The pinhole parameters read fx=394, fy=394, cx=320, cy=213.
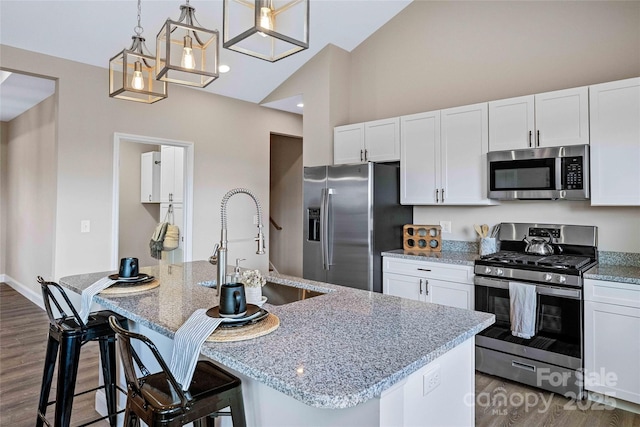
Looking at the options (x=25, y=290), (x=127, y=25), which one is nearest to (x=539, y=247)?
(x=127, y=25)

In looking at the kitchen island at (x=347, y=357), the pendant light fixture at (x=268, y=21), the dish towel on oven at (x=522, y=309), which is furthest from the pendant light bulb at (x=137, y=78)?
the dish towel on oven at (x=522, y=309)

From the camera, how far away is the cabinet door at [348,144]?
4.20 meters

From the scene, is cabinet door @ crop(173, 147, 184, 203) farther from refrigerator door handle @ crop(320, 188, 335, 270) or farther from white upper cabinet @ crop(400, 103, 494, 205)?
white upper cabinet @ crop(400, 103, 494, 205)

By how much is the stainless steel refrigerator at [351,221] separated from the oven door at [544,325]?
0.97m

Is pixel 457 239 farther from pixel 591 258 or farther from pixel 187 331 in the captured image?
pixel 187 331

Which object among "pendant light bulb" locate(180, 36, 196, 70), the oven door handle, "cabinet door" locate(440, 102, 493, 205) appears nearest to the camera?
"pendant light bulb" locate(180, 36, 196, 70)

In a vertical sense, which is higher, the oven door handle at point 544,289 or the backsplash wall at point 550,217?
the backsplash wall at point 550,217

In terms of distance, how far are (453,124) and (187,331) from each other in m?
2.98

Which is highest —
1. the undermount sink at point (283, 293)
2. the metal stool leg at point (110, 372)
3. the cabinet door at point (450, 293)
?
the undermount sink at point (283, 293)

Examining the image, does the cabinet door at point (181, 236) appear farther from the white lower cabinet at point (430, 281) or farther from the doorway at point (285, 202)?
the white lower cabinet at point (430, 281)

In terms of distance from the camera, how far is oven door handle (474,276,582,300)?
2.62 m

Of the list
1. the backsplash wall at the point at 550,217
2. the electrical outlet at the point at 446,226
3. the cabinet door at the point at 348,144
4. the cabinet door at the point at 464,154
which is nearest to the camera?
the backsplash wall at the point at 550,217

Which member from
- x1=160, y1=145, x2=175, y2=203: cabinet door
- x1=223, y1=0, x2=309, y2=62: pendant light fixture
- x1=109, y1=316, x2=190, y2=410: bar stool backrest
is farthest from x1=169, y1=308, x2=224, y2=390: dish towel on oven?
x1=160, y1=145, x2=175, y2=203: cabinet door

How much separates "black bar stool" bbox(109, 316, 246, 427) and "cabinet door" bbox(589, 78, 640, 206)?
277 cm
